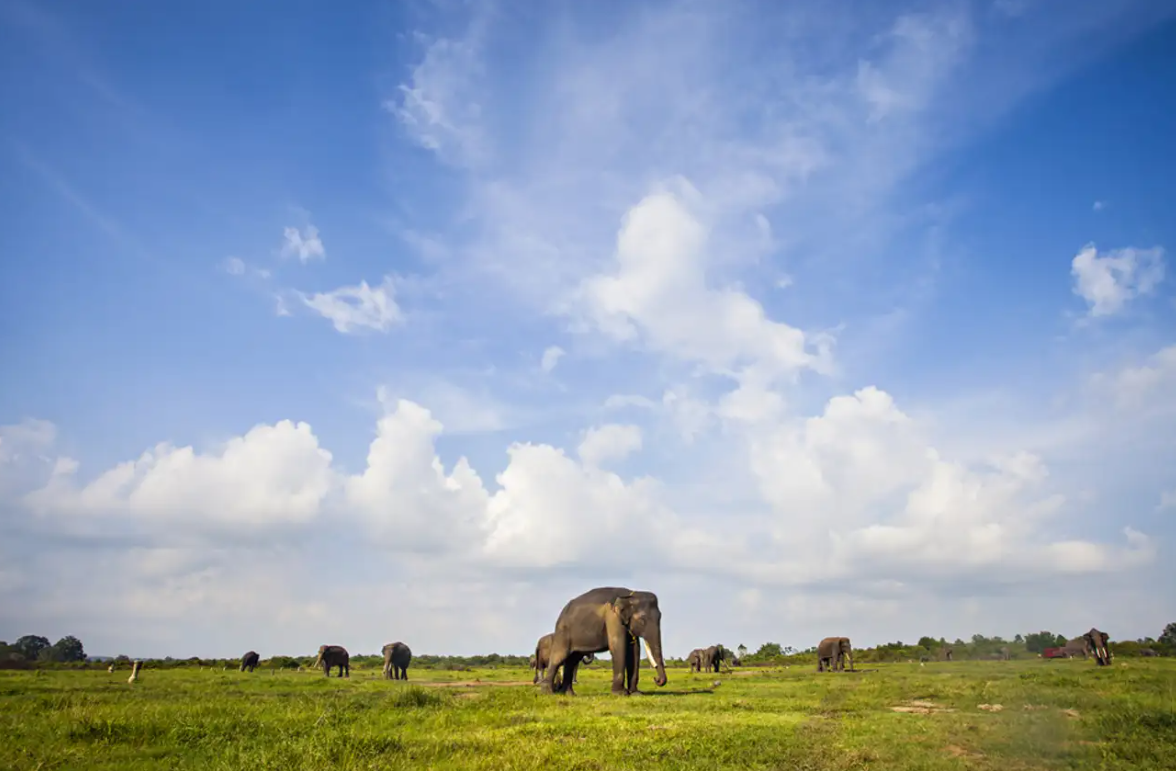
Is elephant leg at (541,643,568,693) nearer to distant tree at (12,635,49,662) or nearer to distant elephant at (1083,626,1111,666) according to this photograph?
distant elephant at (1083,626,1111,666)

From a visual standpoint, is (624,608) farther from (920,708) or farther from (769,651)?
(769,651)

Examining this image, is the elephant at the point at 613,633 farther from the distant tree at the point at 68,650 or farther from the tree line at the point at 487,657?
the distant tree at the point at 68,650

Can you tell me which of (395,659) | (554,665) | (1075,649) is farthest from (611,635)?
(1075,649)

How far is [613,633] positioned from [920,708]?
10.9m

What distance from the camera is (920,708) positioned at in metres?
21.1

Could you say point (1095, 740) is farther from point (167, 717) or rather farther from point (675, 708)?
point (167, 717)

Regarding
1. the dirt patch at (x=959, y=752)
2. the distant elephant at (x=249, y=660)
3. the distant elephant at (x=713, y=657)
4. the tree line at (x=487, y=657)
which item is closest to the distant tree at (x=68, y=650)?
the tree line at (x=487, y=657)

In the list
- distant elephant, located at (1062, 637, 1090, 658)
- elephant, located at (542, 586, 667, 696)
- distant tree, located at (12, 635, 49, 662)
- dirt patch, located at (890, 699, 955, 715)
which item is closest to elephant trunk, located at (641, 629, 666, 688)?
elephant, located at (542, 586, 667, 696)

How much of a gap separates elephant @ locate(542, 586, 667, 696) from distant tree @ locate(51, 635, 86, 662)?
265 ft

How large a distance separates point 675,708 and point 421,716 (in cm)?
738

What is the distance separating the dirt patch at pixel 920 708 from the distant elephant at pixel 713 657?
127 ft

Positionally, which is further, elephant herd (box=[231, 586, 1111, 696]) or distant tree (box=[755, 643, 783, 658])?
distant tree (box=[755, 643, 783, 658])

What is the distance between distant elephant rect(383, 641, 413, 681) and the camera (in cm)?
5416

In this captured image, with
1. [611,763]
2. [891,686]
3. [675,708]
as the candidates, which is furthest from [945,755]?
[891,686]
